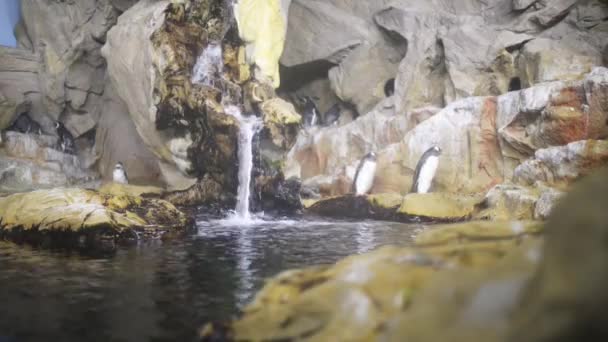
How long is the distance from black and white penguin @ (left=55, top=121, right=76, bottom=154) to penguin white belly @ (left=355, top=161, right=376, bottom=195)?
13177 millimetres

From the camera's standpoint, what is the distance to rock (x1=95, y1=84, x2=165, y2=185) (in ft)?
58.3

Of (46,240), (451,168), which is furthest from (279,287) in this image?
(451,168)

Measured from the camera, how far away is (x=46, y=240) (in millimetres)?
7078

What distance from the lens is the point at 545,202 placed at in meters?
8.63

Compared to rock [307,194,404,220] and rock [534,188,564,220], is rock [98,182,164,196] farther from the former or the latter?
rock [534,188,564,220]

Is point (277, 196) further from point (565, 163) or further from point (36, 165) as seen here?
point (36, 165)

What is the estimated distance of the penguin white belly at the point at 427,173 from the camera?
13.8 meters

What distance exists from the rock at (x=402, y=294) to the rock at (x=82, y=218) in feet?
17.1

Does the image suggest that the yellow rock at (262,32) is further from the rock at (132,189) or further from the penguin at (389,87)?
the penguin at (389,87)

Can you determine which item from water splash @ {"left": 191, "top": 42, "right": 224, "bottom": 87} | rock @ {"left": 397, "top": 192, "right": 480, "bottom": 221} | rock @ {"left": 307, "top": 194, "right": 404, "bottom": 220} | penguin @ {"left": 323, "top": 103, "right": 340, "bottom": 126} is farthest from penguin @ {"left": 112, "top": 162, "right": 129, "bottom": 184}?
penguin @ {"left": 323, "top": 103, "right": 340, "bottom": 126}

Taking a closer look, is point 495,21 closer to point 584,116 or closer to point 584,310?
point 584,116

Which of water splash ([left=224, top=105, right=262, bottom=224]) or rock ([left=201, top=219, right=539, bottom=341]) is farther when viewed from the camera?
water splash ([left=224, top=105, right=262, bottom=224])

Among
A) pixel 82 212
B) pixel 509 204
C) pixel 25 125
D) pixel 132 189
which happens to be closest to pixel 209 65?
pixel 132 189

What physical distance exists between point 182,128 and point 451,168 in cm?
785
